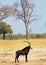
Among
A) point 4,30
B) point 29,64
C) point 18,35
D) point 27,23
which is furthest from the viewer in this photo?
point 4,30

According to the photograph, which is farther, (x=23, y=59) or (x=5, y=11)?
(x=5, y=11)

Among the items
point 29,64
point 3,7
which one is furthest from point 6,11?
point 29,64

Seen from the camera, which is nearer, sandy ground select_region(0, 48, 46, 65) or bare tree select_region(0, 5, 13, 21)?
sandy ground select_region(0, 48, 46, 65)

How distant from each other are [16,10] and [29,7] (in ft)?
9.79

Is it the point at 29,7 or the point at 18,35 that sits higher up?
the point at 29,7

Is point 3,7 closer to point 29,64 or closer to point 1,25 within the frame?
point 1,25

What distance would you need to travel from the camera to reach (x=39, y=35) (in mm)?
75375

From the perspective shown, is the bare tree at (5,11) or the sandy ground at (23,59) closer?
the sandy ground at (23,59)

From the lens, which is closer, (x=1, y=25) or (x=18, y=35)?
(x=18, y=35)

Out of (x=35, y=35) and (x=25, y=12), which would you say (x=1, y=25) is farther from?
(x=25, y=12)

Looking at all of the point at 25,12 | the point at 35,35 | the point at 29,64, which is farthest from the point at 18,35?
the point at 29,64

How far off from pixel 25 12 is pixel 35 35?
11.2m

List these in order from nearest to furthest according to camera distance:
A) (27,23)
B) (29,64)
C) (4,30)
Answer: (29,64)
(27,23)
(4,30)

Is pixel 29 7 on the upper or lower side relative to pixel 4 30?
upper
